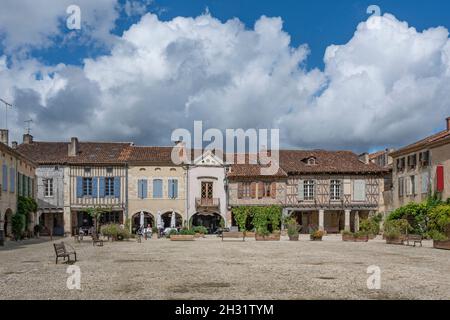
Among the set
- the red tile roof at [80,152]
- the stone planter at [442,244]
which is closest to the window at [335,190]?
the red tile roof at [80,152]

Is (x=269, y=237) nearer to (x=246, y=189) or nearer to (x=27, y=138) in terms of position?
(x=246, y=189)

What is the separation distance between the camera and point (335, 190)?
4159 cm

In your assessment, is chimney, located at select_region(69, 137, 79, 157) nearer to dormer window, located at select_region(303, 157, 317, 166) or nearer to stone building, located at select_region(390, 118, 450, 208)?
dormer window, located at select_region(303, 157, 317, 166)

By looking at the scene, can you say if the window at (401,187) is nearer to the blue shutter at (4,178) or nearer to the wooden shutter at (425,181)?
the wooden shutter at (425,181)

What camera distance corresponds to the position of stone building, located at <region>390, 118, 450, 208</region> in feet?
103

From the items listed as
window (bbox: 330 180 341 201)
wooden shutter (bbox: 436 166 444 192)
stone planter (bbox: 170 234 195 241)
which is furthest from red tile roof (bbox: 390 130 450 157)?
stone planter (bbox: 170 234 195 241)

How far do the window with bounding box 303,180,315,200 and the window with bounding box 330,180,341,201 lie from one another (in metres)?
1.43

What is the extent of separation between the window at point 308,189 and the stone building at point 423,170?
5.82m
